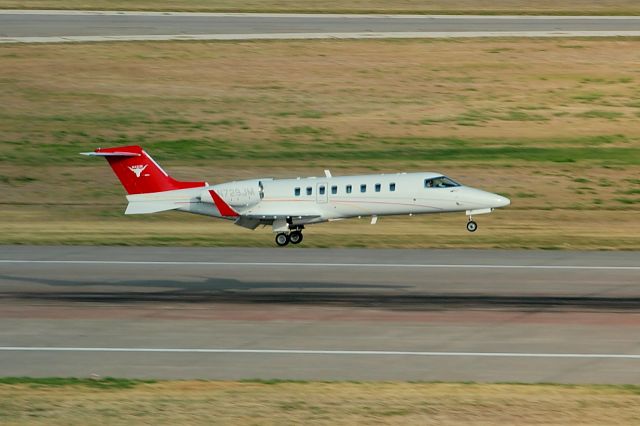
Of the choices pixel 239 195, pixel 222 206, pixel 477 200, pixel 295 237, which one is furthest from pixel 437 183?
pixel 222 206

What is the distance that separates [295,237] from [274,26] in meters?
38.6

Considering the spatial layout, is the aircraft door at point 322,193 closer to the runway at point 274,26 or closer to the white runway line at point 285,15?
the runway at point 274,26

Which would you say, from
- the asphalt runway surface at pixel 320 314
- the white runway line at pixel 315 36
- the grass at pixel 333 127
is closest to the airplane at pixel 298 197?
the asphalt runway surface at pixel 320 314

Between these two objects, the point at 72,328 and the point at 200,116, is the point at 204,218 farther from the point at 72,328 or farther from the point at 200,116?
the point at 72,328

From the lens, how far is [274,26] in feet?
266

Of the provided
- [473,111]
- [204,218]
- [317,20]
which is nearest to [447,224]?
[204,218]

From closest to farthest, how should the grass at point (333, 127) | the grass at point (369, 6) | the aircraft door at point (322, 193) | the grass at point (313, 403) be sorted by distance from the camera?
the grass at point (313, 403)
the aircraft door at point (322, 193)
the grass at point (333, 127)
the grass at point (369, 6)

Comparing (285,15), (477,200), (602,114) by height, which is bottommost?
(477,200)

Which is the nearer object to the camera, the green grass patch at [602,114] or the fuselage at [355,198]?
the fuselage at [355,198]

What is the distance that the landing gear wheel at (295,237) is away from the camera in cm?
4438

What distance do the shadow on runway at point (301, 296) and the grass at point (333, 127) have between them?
28.3ft

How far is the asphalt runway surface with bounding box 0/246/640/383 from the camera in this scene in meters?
27.3

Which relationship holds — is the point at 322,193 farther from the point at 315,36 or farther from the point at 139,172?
the point at 315,36

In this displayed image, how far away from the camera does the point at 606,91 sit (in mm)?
69625
